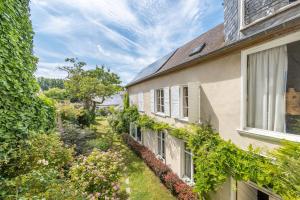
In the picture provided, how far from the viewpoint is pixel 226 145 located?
5.15m

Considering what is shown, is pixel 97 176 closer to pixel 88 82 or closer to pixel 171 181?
pixel 171 181

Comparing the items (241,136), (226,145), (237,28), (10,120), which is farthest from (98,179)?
(237,28)

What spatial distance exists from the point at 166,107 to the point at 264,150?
Answer: 6.18 metres

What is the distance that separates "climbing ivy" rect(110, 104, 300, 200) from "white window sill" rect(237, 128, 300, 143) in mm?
250

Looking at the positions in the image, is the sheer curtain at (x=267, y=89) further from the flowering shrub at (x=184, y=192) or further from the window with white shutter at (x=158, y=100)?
the window with white shutter at (x=158, y=100)

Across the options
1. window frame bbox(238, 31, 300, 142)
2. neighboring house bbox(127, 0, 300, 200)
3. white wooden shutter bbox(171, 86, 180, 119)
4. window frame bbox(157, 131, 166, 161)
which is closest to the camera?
window frame bbox(238, 31, 300, 142)

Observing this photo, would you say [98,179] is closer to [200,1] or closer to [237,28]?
[237,28]

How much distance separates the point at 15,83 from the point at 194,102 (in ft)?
20.2

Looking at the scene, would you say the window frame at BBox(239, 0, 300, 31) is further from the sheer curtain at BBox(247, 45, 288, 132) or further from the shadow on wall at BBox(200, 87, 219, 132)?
the shadow on wall at BBox(200, 87, 219, 132)

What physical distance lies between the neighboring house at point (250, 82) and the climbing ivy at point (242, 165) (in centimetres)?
37

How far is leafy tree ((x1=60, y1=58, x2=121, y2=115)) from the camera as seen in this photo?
81.5ft

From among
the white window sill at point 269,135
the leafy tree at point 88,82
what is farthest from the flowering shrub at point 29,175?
the leafy tree at point 88,82

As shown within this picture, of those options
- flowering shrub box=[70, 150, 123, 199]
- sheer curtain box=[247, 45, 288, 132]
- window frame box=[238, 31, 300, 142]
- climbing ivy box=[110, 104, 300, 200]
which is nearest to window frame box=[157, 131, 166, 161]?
climbing ivy box=[110, 104, 300, 200]

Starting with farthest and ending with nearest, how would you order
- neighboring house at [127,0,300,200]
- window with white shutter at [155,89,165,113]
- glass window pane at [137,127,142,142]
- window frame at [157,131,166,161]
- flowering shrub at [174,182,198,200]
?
glass window pane at [137,127,142,142]
window with white shutter at [155,89,165,113]
window frame at [157,131,166,161]
flowering shrub at [174,182,198,200]
neighboring house at [127,0,300,200]
